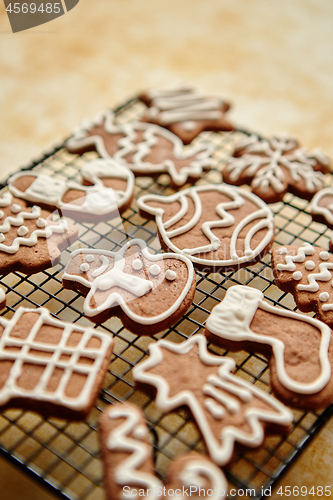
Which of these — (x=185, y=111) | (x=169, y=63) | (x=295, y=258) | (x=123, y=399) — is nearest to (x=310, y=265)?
(x=295, y=258)

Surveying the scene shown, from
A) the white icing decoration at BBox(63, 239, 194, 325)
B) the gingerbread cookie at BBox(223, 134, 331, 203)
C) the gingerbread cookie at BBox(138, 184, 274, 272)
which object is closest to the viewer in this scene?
the white icing decoration at BBox(63, 239, 194, 325)

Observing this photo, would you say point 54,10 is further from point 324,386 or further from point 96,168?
point 324,386

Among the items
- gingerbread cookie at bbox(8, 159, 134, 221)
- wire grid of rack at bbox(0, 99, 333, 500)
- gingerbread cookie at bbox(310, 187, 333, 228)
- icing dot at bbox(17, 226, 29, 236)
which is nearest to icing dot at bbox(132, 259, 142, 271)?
wire grid of rack at bbox(0, 99, 333, 500)

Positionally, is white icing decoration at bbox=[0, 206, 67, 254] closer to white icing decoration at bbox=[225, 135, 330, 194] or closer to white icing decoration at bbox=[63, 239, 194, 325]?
white icing decoration at bbox=[63, 239, 194, 325]

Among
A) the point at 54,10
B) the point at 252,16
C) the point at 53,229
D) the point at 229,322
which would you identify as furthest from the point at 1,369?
the point at 252,16

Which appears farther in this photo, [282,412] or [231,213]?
[231,213]

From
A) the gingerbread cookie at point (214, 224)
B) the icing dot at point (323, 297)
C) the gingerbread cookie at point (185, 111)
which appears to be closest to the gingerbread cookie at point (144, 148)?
the gingerbread cookie at point (185, 111)

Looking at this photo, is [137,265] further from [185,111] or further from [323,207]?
[185,111]

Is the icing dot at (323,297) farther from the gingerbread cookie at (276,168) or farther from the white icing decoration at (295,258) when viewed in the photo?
the gingerbread cookie at (276,168)
